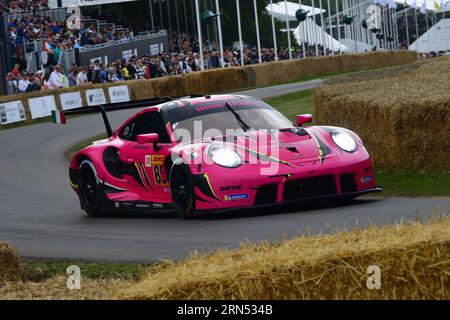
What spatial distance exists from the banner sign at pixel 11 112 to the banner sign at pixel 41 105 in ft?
1.28

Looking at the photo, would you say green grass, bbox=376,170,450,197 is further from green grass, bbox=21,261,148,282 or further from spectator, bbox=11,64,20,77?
spectator, bbox=11,64,20,77

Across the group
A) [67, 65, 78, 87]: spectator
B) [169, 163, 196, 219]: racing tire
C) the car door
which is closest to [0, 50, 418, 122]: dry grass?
[67, 65, 78, 87]: spectator

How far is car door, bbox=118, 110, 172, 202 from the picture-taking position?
12315mm

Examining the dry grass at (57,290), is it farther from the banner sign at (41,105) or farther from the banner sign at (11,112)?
the banner sign at (41,105)

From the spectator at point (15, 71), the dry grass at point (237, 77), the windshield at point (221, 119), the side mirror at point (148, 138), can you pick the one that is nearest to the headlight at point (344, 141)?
the windshield at point (221, 119)

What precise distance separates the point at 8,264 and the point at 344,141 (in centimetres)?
537

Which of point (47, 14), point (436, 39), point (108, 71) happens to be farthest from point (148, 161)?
point (436, 39)

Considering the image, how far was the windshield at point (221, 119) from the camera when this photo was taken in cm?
1248

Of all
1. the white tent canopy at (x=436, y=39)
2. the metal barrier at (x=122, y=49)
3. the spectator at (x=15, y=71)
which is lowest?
the white tent canopy at (x=436, y=39)

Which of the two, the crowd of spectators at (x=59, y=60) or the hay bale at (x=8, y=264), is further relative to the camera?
the crowd of spectators at (x=59, y=60)

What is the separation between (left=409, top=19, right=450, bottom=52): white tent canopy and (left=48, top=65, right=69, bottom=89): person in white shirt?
73788 millimetres

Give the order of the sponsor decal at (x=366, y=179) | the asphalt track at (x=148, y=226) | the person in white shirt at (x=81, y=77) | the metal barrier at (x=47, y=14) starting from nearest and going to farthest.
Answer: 1. the asphalt track at (x=148, y=226)
2. the sponsor decal at (x=366, y=179)
3. the person in white shirt at (x=81, y=77)
4. the metal barrier at (x=47, y=14)
